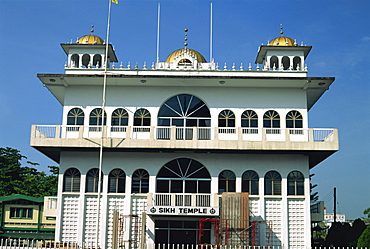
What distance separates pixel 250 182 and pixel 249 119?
12.7 feet

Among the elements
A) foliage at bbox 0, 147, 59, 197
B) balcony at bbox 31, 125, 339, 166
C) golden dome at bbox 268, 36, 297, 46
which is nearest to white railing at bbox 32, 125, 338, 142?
balcony at bbox 31, 125, 339, 166

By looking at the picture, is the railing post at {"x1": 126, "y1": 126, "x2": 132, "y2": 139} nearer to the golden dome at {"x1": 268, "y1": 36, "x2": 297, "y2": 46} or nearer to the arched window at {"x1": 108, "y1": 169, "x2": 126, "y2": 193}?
the arched window at {"x1": 108, "y1": 169, "x2": 126, "y2": 193}

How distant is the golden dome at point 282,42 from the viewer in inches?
1235

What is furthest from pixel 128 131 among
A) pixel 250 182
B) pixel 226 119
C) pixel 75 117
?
pixel 250 182

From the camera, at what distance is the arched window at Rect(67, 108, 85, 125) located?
93.5ft

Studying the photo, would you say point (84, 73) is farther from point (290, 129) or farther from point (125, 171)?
point (290, 129)

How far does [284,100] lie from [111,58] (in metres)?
12.9

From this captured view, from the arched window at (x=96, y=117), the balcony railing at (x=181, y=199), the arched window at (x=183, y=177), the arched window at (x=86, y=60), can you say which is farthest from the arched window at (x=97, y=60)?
the balcony railing at (x=181, y=199)

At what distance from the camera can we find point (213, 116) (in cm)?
2847

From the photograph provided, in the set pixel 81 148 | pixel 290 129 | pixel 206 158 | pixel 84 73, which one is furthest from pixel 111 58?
pixel 290 129

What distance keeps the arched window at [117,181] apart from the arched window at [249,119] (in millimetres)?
7917

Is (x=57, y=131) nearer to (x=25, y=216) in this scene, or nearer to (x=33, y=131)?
(x=33, y=131)

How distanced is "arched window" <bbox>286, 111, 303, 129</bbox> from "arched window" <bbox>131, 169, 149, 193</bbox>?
357 inches

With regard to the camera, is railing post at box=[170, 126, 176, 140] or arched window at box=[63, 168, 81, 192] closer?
railing post at box=[170, 126, 176, 140]
